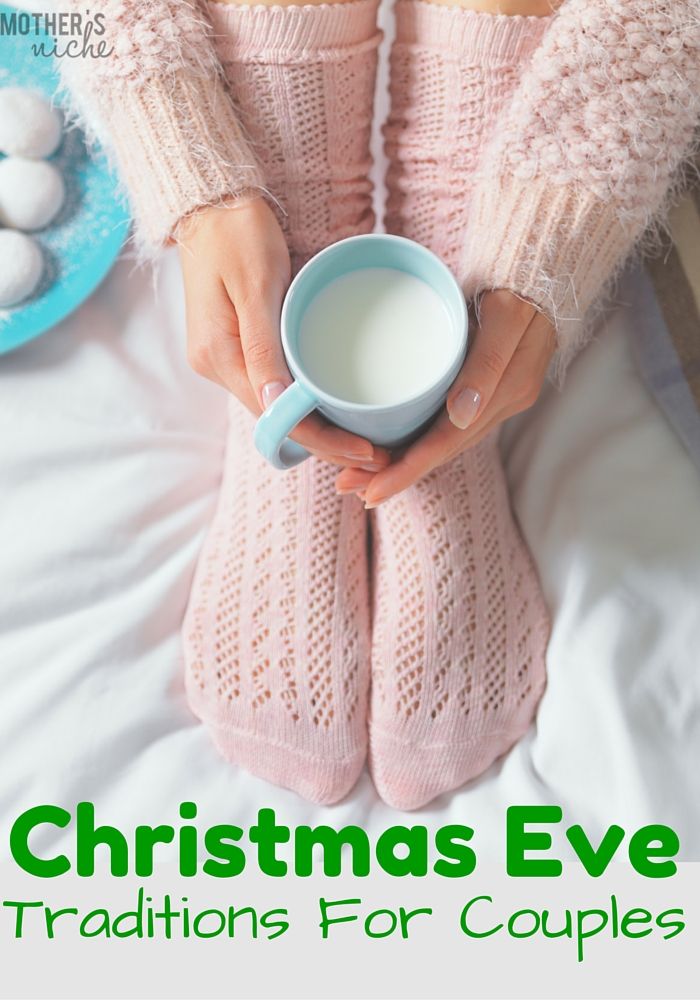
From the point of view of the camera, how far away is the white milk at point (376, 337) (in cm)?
53

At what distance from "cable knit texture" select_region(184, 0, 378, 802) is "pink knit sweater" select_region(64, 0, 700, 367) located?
48 mm

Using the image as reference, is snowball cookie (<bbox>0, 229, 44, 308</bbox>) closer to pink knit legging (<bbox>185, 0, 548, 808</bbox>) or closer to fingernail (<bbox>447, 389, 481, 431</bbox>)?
pink knit legging (<bbox>185, 0, 548, 808</bbox>)

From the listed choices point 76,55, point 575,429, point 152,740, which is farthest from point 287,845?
point 76,55

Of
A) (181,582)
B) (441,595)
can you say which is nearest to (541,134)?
(441,595)

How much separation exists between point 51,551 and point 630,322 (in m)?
0.54

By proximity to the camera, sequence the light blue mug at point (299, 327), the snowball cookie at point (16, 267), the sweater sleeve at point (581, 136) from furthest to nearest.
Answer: the snowball cookie at point (16, 267) → the sweater sleeve at point (581, 136) → the light blue mug at point (299, 327)

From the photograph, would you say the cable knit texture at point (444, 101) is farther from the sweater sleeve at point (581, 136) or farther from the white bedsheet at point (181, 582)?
the white bedsheet at point (181, 582)

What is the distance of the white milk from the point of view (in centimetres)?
53

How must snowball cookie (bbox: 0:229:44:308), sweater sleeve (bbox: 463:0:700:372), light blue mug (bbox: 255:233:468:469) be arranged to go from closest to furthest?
light blue mug (bbox: 255:233:468:469), sweater sleeve (bbox: 463:0:700:372), snowball cookie (bbox: 0:229:44:308)

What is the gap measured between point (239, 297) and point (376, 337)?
147 mm

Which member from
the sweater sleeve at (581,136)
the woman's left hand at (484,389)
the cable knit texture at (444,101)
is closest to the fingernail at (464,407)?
the woman's left hand at (484,389)

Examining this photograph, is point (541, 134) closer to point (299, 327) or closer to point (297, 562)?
point (299, 327)

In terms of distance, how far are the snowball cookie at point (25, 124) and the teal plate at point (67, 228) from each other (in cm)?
2

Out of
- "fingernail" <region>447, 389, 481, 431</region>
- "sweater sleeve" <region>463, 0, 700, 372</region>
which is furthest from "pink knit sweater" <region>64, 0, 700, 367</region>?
"fingernail" <region>447, 389, 481, 431</region>
